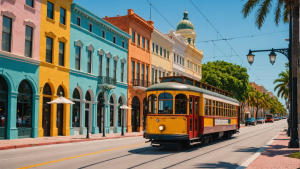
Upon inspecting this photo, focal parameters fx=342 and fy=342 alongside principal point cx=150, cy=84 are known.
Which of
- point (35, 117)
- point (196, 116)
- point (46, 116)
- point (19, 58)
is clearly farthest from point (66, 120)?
point (196, 116)

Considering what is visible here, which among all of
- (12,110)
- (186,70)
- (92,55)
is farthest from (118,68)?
(186,70)

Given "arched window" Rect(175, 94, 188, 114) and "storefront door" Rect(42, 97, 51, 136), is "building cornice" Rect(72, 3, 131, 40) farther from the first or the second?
"arched window" Rect(175, 94, 188, 114)

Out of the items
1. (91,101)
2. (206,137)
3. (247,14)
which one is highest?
(247,14)

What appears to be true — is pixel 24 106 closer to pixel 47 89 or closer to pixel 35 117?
pixel 35 117

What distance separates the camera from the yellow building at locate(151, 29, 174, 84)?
44.1 meters

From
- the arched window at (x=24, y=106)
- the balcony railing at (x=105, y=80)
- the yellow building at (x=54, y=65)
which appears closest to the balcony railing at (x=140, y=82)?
the balcony railing at (x=105, y=80)

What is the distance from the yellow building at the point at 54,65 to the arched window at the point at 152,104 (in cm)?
959

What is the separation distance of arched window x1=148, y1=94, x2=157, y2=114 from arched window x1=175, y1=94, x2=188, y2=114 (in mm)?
1043

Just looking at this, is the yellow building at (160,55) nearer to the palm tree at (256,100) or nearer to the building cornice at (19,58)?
the building cornice at (19,58)

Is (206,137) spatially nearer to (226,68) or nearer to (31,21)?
(31,21)

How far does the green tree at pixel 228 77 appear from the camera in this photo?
187 feet

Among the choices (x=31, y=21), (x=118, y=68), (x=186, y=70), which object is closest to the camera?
(x=31, y=21)

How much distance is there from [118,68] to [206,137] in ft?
61.7

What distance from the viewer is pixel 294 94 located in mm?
16312
